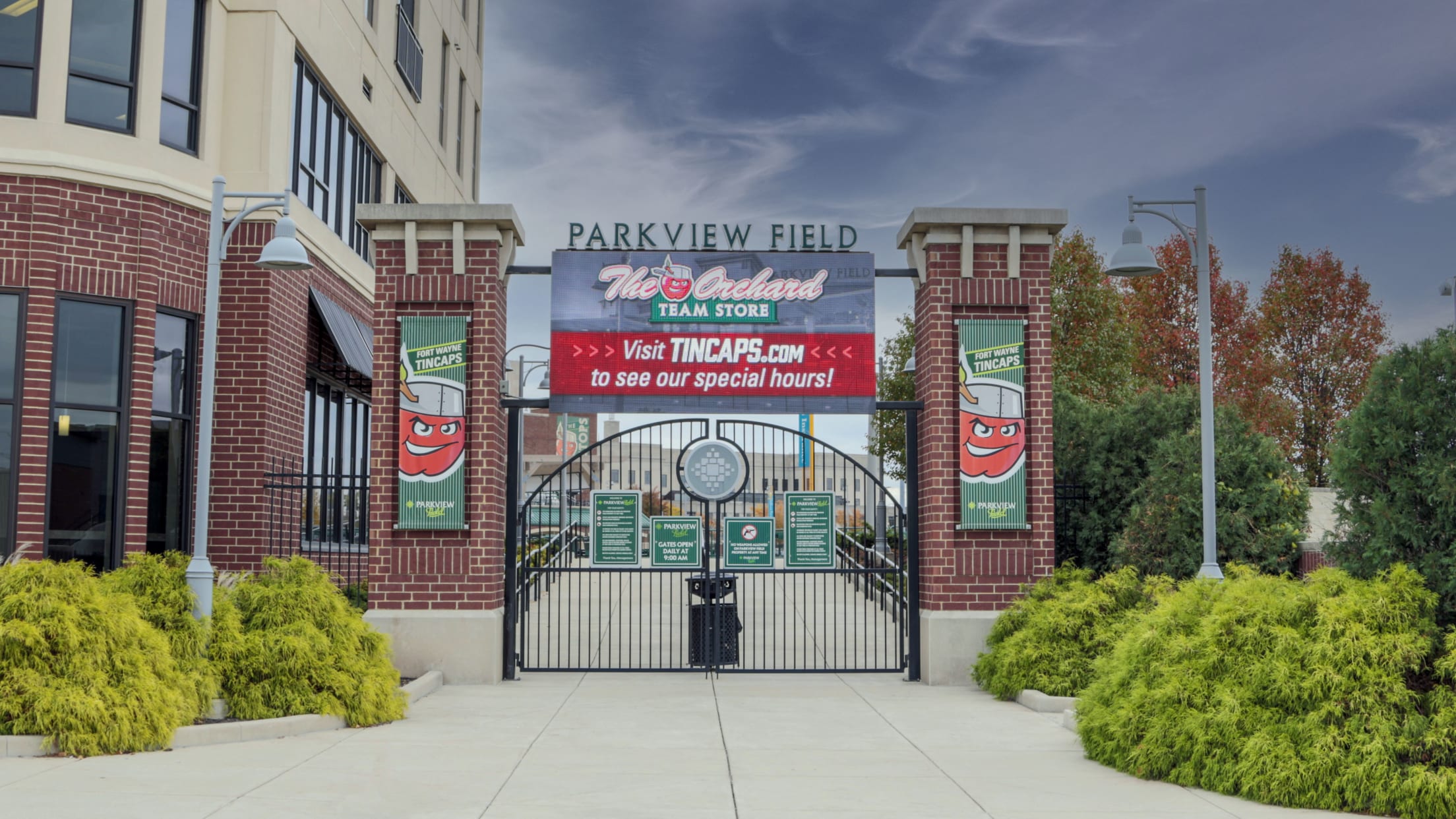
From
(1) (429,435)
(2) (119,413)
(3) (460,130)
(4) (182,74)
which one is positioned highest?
(3) (460,130)

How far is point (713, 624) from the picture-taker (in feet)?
48.8

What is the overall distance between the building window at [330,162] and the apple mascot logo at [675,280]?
21.5ft

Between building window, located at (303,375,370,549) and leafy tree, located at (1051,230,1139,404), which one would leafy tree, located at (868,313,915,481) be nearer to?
leafy tree, located at (1051,230,1139,404)

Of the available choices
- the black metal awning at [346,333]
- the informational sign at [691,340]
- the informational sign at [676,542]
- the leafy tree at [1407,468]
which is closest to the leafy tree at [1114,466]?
the informational sign at [691,340]

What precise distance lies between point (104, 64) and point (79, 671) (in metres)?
8.50

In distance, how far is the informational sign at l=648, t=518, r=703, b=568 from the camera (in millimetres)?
14266

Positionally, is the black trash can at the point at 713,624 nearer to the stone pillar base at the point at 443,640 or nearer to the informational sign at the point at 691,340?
the informational sign at the point at 691,340

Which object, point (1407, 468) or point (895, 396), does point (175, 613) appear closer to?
point (1407, 468)

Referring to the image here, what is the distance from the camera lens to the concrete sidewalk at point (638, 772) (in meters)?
7.62

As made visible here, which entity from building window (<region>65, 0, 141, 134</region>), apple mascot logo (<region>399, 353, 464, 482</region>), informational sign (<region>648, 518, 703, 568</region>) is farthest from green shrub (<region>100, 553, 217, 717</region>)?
building window (<region>65, 0, 141, 134</region>)

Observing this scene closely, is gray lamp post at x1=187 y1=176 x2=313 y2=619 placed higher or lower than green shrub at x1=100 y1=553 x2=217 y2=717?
higher

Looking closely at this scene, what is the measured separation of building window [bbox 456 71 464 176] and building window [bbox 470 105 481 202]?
108 centimetres

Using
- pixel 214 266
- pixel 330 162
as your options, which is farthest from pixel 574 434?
pixel 214 266

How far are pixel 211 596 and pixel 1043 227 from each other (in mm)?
9689
